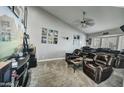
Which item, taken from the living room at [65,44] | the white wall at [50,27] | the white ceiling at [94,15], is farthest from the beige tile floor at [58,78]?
the white ceiling at [94,15]

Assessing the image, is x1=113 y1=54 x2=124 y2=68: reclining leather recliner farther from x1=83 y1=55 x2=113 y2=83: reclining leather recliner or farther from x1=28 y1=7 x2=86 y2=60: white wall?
x1=28 y1=7 x2=86 y2=60: white wall

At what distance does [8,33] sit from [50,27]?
69 centimetres

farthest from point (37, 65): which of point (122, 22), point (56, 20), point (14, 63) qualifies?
point (122, 22)

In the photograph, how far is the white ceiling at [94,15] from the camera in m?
1.73

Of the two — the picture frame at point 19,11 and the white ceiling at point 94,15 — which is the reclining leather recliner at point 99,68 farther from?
the picture frame at point 19,11

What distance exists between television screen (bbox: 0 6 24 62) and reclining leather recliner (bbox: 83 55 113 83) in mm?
1372

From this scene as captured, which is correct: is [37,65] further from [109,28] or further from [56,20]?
[109,28]

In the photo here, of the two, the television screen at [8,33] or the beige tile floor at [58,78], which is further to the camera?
the beige tile floor at [58,78]

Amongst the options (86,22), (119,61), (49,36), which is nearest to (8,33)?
(49,36)

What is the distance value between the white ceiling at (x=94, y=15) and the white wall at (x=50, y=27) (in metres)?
0.10

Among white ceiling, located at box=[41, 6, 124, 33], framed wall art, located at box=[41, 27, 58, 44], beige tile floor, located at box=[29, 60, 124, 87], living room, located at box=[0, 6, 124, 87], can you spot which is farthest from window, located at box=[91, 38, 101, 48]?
framed wall art, located at box=[41, 27, 58, 44]

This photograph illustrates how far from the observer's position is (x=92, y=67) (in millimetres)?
1968

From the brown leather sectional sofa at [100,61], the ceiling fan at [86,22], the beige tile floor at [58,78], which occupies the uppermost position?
the ceiling fan at [86,22]
